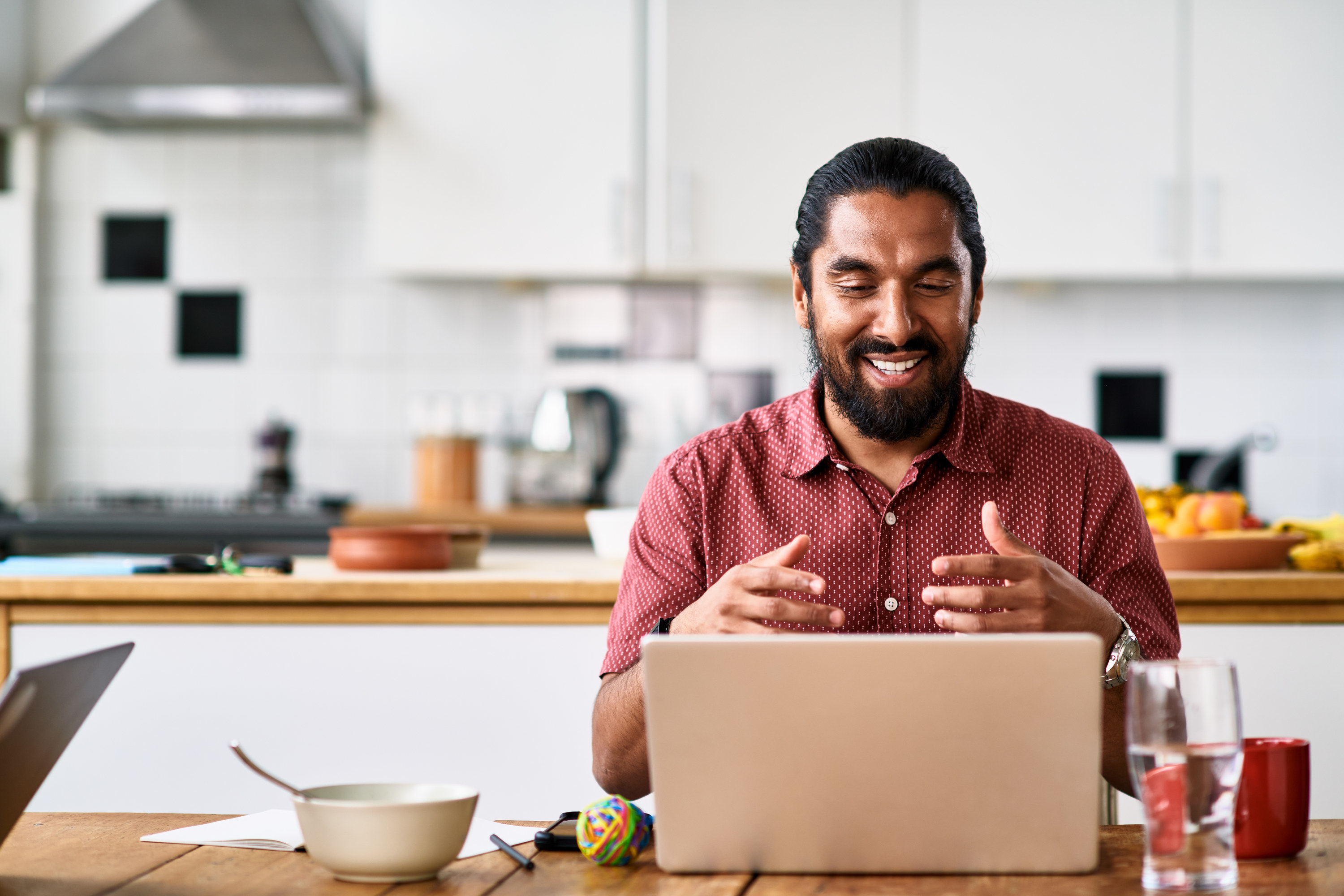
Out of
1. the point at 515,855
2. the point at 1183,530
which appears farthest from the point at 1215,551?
the point at 515,855

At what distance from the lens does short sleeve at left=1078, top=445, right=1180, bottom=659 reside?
156cm

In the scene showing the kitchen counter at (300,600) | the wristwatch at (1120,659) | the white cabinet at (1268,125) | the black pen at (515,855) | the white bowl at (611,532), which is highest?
the white cabinet at (1268,125)

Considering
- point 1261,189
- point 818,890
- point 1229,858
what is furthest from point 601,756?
point 1261,189

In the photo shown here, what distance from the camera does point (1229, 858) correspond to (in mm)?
939

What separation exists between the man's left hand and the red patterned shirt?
32 cm

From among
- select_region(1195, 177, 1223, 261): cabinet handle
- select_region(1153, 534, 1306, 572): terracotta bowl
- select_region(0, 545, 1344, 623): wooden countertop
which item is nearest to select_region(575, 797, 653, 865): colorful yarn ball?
select_region(0, 545, 1344, 623): wooden countertop

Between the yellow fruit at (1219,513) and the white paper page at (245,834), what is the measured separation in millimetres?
1597

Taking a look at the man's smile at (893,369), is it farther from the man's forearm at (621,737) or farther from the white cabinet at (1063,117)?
the white cabinet at (1063,117)

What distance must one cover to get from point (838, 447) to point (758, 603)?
1.72 feet

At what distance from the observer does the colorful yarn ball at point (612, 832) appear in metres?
1.03

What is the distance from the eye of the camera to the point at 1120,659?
1313 mm

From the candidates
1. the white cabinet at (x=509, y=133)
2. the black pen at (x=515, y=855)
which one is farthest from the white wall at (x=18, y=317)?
the black pen at (x=515, y=855)

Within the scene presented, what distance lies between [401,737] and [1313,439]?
2.84 metres

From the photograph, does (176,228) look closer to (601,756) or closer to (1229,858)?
(601,756)
